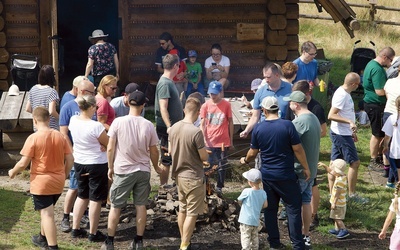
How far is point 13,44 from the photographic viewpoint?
49.6ft

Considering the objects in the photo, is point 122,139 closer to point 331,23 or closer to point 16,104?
point 16,104

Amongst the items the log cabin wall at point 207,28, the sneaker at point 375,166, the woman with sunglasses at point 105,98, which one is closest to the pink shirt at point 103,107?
the woman with sunglasses at point 105,98

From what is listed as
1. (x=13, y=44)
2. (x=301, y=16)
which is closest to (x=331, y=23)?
(x=301, y=16)

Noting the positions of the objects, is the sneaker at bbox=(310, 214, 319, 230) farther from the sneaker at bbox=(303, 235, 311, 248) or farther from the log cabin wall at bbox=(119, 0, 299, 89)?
the log cabin wall at bbox=(119, 0, 299, 89)

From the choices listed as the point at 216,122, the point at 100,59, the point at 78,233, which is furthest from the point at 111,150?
the point at 100,59

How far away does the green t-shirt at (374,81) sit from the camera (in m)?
12.3

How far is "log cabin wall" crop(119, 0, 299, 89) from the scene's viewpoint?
50.9 ft

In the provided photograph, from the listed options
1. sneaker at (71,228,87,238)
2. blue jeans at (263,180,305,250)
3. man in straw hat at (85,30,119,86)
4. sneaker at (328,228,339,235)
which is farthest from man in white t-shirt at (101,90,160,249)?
man in straw hat at (85,30,119,86)

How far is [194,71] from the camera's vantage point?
14750 millimetres

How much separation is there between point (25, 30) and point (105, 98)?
6067mm

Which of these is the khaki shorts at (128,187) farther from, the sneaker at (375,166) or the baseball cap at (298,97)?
the sneaker at (375,166)

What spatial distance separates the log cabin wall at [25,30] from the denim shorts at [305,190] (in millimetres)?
7695

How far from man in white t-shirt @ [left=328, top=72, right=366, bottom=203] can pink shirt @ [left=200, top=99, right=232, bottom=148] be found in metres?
1.39

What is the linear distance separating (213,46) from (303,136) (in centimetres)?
612
